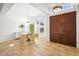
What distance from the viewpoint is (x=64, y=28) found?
1844 millimetres

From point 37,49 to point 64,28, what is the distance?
1.75 feet

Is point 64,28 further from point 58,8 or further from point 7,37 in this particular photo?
point 7,37

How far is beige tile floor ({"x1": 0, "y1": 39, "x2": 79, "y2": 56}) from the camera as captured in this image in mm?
1763

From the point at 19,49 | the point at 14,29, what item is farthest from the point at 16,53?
the point at 14,29

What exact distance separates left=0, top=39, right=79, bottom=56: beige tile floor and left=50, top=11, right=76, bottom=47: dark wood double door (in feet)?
0.30

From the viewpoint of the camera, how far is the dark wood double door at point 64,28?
1779mm

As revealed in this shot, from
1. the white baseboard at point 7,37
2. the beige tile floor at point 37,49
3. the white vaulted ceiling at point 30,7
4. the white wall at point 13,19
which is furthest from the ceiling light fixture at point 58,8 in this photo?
the white baseboard at point 7,37

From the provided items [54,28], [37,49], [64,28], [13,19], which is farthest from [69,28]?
[13,19]

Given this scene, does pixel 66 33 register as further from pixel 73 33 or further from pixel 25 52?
pixel 25 52

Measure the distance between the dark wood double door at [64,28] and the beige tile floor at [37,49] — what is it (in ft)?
0.30

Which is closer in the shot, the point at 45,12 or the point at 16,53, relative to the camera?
the point at 16,53

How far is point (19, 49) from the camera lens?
1.79 meters

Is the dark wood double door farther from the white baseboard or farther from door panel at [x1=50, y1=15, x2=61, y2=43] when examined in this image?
the white baseboard

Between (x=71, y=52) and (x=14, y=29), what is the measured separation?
3.06 ft
